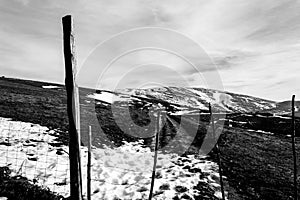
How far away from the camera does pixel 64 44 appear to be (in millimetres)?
5031

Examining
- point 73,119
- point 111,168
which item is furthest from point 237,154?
point 73,119

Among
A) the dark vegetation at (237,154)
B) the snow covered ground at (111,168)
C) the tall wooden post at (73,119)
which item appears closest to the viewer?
the tall wooden post at (73,119)

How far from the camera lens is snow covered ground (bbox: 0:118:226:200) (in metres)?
9.86

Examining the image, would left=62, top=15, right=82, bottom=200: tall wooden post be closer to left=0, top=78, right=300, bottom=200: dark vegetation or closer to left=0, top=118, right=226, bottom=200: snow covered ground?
left=0, top=78, right=300, bottom=200: dark vegetation

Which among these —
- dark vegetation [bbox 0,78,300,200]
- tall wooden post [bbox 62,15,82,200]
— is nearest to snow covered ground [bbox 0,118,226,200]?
dark vegetation [bbox 0,78,300,200]

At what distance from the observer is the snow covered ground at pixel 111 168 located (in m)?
9.86

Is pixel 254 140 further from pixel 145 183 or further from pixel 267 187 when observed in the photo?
pixel 145 183

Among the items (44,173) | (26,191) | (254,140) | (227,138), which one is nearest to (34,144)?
(44,173)

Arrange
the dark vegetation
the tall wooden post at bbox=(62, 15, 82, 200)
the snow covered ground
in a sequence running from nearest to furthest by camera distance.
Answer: the tall wooden post at bbox=(62, 15, 82, 200) → the snow covered ground → the dark vegetation

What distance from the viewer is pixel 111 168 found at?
12.5 m

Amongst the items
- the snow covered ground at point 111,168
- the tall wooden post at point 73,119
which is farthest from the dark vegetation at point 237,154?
the tall wooden post at point 73,119

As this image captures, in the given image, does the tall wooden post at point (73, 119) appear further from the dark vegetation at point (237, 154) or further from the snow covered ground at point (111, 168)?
the snow covered ground at point (111, 168)

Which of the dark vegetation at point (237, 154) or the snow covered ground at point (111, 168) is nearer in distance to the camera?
the snow covered ground at point (111, 168)

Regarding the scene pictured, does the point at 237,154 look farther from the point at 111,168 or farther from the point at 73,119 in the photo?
the point at 73,119
